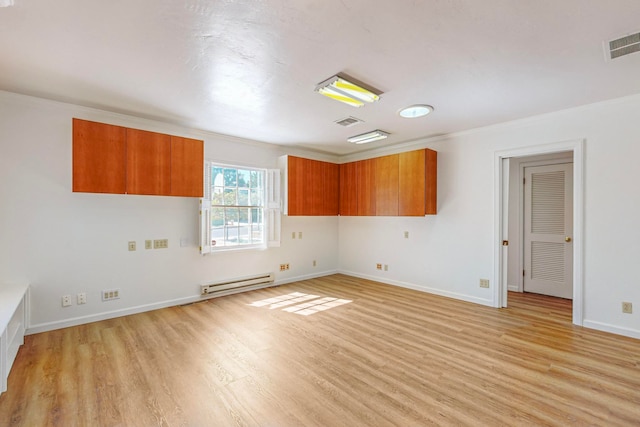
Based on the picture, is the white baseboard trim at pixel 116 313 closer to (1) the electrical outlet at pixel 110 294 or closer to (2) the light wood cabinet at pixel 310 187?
(1) the electrical outlet at pixel 110 294

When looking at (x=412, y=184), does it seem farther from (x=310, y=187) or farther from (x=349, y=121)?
(x=310, y=187)

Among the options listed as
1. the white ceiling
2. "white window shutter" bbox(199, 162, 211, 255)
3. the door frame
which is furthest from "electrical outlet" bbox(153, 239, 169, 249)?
the door frame

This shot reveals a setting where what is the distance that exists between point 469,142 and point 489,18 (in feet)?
9.12

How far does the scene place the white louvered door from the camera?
4527mm

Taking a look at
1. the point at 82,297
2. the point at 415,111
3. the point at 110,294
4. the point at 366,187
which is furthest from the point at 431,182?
the point at 82,297

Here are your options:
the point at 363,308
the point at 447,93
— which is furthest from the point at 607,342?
the point at 447,93

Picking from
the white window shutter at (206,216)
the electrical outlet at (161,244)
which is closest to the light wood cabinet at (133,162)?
the white window shutter at (206,216)

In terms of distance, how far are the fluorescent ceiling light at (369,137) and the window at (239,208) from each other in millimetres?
1491

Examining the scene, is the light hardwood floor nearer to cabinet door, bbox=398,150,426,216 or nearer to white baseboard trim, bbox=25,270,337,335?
white baseboard trim, bbox=25,270,337,335

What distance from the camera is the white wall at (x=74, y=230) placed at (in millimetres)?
3053

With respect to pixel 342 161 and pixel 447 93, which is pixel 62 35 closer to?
pixel 447 93

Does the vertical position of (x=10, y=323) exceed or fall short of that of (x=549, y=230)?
it falls short

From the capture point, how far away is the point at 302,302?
4.32m

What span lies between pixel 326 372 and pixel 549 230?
456 centimetres
